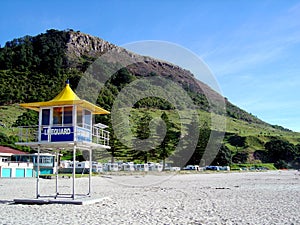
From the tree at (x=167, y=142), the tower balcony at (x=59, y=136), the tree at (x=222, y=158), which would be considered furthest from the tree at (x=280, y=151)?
the tower balcony at (x=59, y=136)

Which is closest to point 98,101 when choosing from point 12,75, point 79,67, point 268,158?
point 12,75

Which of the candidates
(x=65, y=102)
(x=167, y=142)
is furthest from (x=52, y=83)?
(x=65, y=102)

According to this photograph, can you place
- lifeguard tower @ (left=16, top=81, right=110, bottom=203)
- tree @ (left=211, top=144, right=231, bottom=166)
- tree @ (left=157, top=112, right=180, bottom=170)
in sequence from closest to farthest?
lifeguard tower @ (left=16, top=81, right=110, bottom=203) → tree @ (left=157, top=112, right=180, bottom=170) → tree @ (left=211, top=144, right=231, bottom=166)

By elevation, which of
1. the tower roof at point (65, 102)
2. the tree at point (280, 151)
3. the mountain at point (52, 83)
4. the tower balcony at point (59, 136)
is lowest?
the tower balcony at point (59, 136)

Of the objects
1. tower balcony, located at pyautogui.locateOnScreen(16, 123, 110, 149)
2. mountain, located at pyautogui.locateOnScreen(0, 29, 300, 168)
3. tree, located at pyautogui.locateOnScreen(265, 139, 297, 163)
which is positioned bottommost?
tower balcony, located at pyautogui.locateOnScreen(16, 123, 110, 149)

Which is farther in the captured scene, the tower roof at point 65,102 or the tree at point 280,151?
the tree at point 280,151

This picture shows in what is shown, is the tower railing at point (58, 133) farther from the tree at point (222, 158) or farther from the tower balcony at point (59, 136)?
the tree at point (222, 158)

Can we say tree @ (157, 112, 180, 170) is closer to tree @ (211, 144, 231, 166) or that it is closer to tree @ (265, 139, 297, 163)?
tree @ (211, 144, 231, 166)

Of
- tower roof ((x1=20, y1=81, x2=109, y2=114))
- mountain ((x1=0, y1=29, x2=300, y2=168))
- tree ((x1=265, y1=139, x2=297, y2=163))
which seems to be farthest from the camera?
tree ((x1=265, y1=139, x2=297, y2=163))

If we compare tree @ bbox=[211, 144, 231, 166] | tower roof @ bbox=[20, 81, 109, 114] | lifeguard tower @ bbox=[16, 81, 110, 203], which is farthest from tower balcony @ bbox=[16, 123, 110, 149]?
tree @ bbox=[211, 144, 231, 166]

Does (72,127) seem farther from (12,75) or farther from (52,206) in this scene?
(12,75)

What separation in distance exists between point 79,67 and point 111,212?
128321 mm

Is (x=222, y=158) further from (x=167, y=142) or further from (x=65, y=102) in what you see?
(x=65, y=102)

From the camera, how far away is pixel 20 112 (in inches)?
3073
